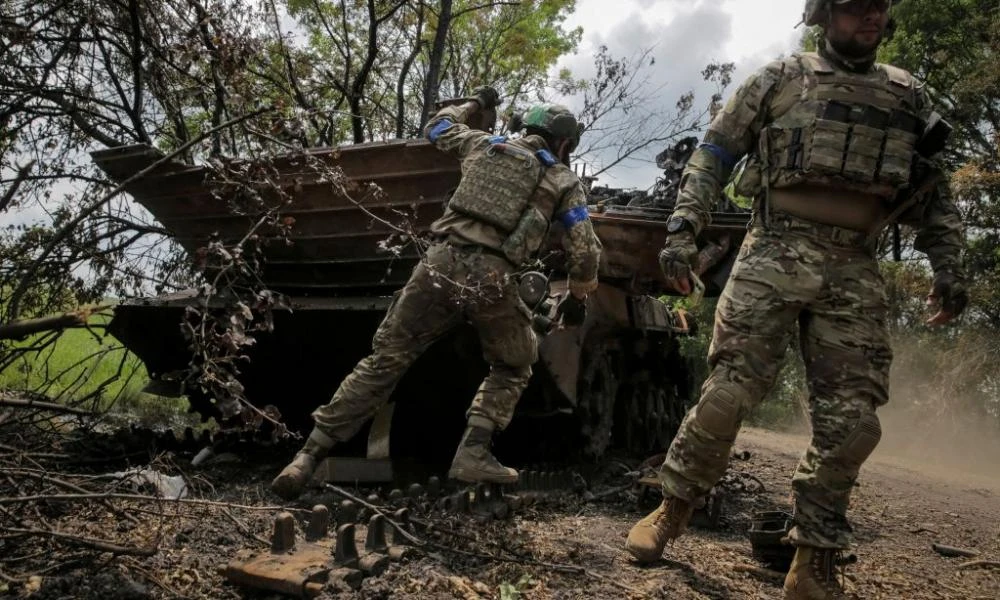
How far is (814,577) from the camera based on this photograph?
301 cm

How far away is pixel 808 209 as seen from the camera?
3.32m

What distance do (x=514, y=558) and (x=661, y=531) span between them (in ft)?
1.80

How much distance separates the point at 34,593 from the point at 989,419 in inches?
626

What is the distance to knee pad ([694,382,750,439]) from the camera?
3.17 metres

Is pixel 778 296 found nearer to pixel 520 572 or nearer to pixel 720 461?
pixel 720 461

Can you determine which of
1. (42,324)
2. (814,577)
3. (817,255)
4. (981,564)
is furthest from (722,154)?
(42,324)

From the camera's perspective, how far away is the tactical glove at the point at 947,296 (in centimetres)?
342

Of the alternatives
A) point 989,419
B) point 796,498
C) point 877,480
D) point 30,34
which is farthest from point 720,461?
point 989,419

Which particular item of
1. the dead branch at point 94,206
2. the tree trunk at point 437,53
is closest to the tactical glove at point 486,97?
the dead branch at point 94,206

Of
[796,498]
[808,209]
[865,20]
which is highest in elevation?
[865,20]

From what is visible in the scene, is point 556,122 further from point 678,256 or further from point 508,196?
point 678,256

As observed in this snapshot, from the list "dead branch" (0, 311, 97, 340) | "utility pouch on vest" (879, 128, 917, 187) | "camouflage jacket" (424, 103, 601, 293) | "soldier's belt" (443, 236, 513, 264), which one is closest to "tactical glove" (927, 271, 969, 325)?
"utility pouch on vest" (879, 128, 917, 187)

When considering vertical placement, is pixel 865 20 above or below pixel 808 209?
above

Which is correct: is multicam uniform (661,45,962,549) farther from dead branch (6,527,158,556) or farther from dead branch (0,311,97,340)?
dead branch (0,311,97,340)
